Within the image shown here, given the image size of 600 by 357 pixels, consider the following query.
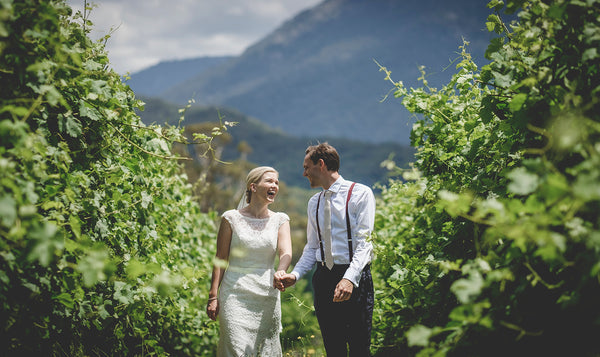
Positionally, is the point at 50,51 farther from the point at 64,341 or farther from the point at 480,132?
the point at 480,132

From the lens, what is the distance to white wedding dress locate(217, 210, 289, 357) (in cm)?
324

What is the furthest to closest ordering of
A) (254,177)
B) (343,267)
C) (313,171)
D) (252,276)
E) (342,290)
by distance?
(254,177)
(313,171)
(252,276)
(343,267)
(342,290)

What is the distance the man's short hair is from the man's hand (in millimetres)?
980

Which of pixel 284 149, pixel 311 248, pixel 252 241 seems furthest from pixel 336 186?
pixel 284 149

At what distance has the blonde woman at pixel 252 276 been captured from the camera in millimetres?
3265

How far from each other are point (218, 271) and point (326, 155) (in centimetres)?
138

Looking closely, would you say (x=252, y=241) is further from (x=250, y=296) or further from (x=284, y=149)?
(x=284, y=149)

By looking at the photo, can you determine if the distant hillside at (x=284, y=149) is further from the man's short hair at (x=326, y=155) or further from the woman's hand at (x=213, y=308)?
the woman's hand at (x=213, y=308)

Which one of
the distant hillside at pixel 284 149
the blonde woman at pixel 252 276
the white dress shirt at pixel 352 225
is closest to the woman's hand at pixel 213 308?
the blonde woman at pixel 252 276

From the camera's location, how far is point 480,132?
2.74 m

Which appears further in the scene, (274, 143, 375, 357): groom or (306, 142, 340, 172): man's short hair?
(306, 142, 340, 172): man's short hair

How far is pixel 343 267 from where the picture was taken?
10.6 ft

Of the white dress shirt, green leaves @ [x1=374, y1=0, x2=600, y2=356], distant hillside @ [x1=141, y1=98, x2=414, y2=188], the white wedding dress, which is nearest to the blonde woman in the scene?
the white wedding dress

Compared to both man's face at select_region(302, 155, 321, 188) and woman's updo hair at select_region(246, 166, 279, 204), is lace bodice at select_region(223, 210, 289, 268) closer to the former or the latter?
woman's updo hair at select_region(246, 166, 279, 204)
